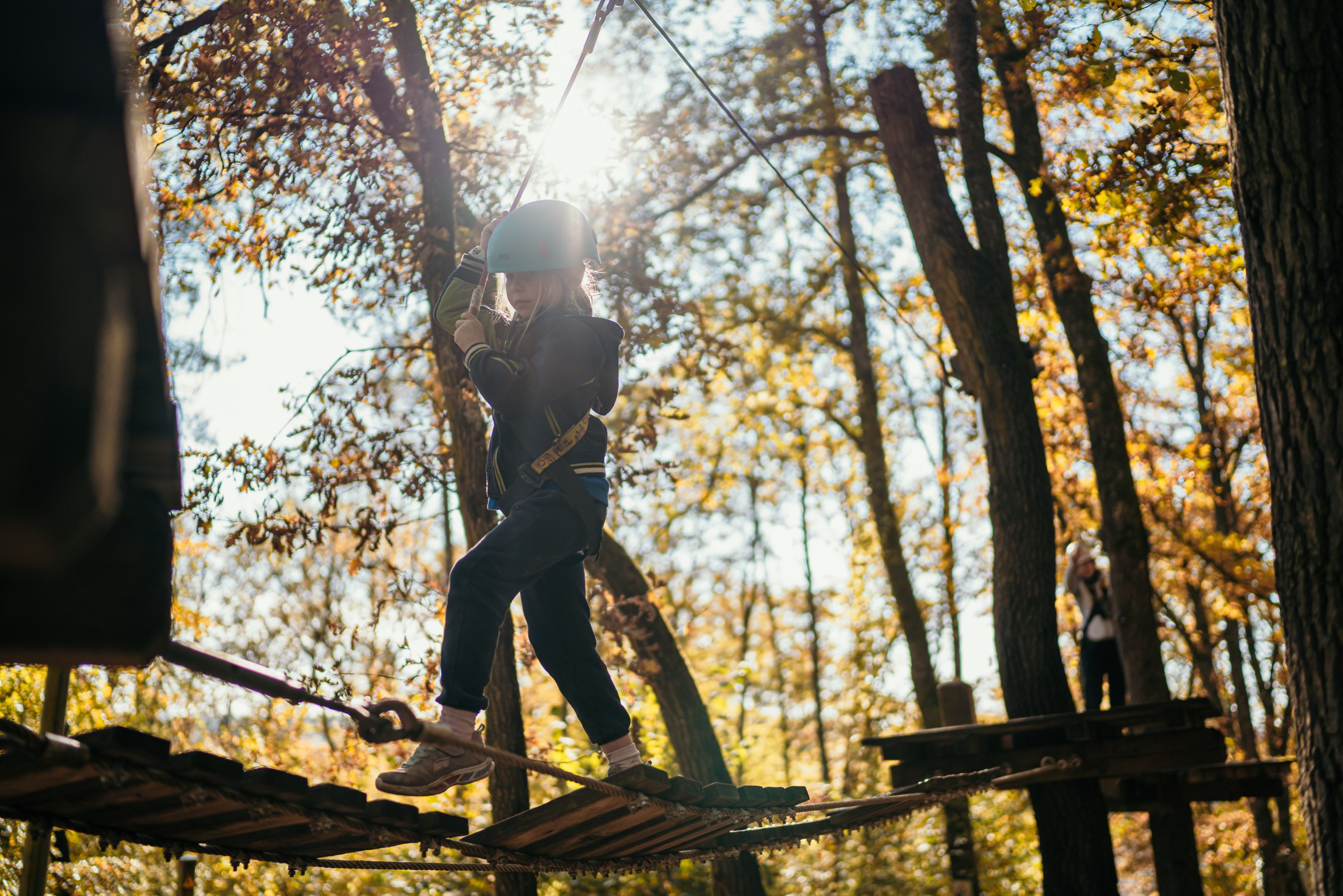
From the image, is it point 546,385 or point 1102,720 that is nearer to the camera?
point 546,385

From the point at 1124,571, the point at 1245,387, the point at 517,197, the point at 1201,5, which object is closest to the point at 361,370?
the point at 517,197

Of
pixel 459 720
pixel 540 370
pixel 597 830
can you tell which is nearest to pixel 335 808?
pixel 459 720

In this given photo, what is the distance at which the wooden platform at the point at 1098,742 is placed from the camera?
5.73 m

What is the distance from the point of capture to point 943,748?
20.2ft

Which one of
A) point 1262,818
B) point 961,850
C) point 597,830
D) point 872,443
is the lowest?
point 1262,818

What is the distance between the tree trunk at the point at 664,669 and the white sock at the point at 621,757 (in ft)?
15.7

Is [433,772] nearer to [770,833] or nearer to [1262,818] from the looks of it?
[770,833]

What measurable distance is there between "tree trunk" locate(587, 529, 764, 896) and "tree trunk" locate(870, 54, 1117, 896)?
2573mm

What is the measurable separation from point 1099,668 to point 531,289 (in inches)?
273

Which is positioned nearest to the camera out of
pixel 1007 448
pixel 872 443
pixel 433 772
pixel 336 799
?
pixel 336 799

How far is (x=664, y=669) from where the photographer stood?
8.16m

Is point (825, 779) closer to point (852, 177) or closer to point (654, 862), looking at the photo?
point (852, 177)

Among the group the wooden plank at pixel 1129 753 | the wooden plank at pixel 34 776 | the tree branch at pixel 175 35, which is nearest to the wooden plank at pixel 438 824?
the wooden plank at pixel 34 776

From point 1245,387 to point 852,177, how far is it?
24.5 ft
